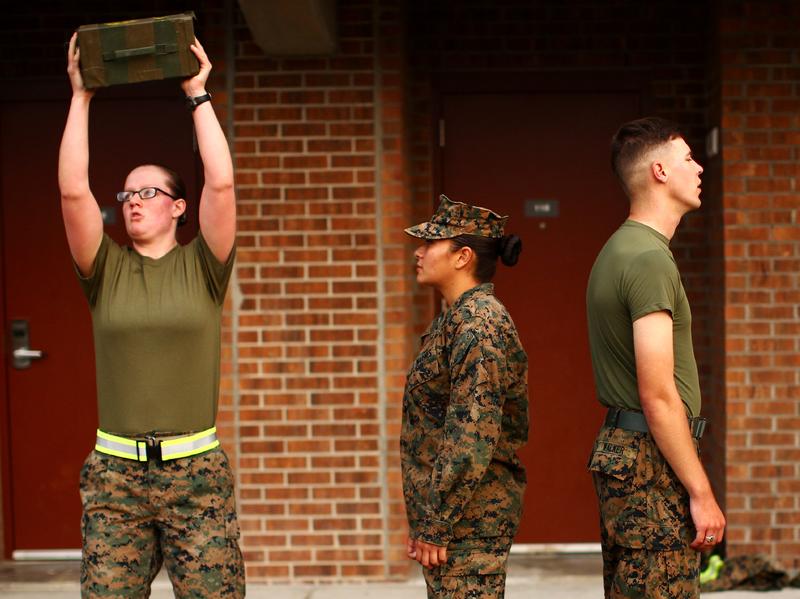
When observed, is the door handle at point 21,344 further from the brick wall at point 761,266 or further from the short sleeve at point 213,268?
the brick wall at point 761,266

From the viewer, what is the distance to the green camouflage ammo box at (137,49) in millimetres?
3029

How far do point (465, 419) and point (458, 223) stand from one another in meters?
0.61

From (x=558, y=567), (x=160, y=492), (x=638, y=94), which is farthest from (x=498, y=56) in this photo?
(x=160, y=492)

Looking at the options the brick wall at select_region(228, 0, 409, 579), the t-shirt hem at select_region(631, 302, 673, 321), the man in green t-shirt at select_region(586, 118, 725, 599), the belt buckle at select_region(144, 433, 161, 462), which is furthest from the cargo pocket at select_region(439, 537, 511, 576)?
the brick wall at select_region(228, 0, 409, 579)

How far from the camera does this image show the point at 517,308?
18.9 ft

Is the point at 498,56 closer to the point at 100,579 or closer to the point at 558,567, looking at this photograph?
the point at 558,567

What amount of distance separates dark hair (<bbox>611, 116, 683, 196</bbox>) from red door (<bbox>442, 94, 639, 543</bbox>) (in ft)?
8.46

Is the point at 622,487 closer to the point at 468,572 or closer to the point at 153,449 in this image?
the point at 468,572

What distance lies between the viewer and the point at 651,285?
290 centimetres

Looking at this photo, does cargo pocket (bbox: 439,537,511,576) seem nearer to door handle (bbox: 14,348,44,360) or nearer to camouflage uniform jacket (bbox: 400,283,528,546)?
camouflage uniform jacket (bbox: 400,283,528,546)

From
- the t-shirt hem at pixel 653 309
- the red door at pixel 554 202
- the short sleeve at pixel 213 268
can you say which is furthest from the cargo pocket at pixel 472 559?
the red door at pixel 554 202

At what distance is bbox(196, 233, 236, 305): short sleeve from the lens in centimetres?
325

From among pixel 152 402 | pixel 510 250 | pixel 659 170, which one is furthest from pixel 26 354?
pixel 659 170

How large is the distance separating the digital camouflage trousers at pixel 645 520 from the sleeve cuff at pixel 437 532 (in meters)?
0.45
